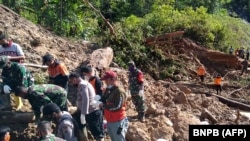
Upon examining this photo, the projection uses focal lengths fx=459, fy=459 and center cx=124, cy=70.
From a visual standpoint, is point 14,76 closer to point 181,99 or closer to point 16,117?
point 16,117

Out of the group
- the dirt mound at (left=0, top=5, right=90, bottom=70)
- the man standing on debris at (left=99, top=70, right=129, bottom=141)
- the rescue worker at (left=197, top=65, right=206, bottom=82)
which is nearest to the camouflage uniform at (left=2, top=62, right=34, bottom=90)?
the man standing on debris at (left=99, top=70, right=129, bottom=141)

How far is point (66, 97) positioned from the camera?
7551 mm

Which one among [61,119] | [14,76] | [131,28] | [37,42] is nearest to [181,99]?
[37,42]

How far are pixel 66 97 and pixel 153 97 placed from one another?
16.7 ft

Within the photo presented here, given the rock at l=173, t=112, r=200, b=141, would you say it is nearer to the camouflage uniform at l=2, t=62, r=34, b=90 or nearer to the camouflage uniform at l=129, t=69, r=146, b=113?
the camouflage uniform at l=129, t=69, r=146, b=113

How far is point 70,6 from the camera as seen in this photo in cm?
1698

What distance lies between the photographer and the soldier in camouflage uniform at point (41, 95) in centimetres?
708

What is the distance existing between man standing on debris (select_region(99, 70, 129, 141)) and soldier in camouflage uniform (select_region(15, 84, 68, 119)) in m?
0.67

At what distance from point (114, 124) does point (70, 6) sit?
10.2 metres

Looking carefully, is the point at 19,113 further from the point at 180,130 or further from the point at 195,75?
the point at 195,75

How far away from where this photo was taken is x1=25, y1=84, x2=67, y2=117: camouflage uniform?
710 cm

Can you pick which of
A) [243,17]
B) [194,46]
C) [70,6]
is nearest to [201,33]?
[194,46]

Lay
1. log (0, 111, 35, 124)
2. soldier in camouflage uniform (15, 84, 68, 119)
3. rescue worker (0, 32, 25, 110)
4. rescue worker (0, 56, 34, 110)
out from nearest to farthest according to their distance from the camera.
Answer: soldier in camouflage uniform (15, 84, 68, 119)
rescue worker (0, 56, 34, 110)
log (0, 111, 35, 124)
rescue worker (0, 32, 25, 110)

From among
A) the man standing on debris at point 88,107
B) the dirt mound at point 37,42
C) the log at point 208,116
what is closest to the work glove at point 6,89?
the man standing on debris at point 88,107
